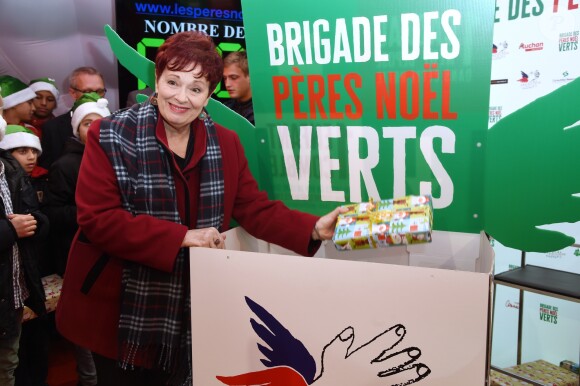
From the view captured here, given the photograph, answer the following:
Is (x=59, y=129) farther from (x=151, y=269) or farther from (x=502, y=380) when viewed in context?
(x=502, y=380)

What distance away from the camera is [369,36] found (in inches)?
66.2

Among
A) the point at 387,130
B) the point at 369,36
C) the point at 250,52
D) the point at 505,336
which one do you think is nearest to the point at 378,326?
the point at 387,130

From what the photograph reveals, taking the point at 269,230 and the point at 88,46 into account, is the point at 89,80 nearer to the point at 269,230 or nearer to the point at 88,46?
the point at 88,46

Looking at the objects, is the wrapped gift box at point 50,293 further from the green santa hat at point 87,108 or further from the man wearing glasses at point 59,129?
the green santa hat at point 87,108

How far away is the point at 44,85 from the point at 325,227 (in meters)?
2.54

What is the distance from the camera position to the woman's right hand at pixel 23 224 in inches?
90.3

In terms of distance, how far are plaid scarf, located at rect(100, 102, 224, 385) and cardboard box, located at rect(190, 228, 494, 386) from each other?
0.15 metres

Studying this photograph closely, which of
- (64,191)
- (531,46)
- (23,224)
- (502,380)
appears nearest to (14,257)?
(23,224)

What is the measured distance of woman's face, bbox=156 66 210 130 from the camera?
1.46 meters

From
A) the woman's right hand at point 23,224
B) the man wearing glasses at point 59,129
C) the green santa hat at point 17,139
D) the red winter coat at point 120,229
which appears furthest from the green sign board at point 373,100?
the man wearing glasses at point 59,129

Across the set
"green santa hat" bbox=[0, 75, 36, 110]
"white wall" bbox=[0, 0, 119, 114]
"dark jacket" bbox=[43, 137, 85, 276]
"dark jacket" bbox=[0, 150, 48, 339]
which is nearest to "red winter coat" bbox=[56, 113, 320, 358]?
"dark jacket" bbox=[0, 150, 48, 339]

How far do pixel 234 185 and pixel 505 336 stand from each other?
252cm

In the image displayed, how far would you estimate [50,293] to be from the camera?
2.74 m

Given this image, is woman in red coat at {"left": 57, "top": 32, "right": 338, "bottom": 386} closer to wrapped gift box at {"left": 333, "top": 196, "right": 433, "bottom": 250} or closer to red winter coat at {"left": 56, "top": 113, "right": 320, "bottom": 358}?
red winter coat at {"left": 56, "top": 113, "right": 320, "bottom": 358}
